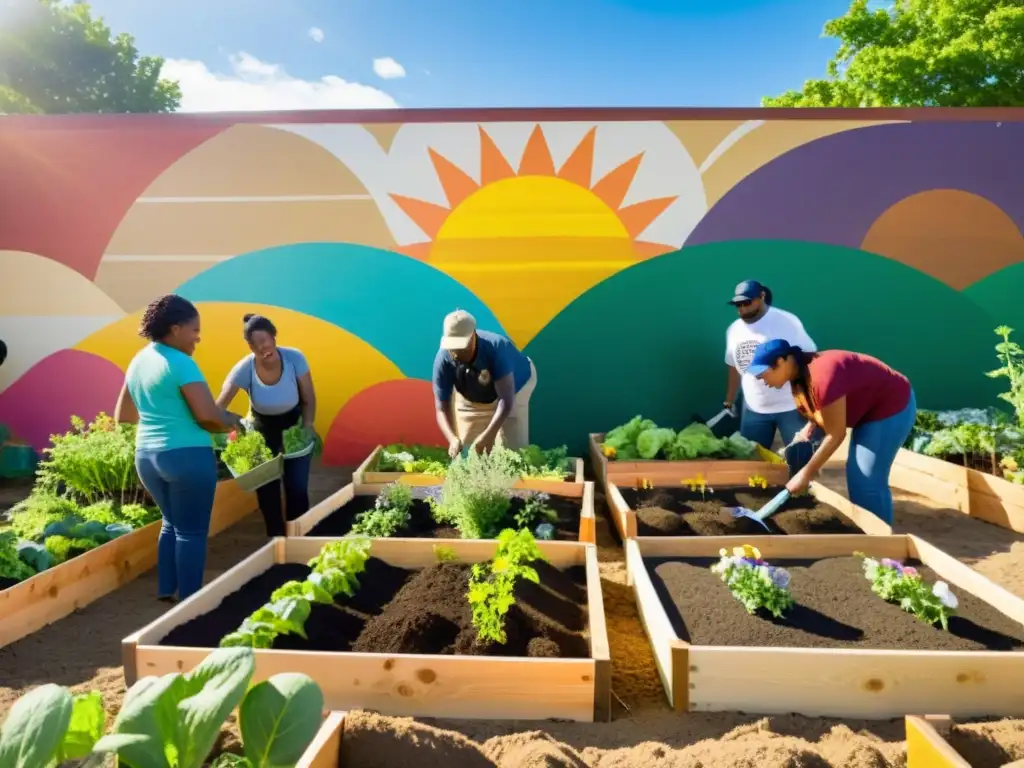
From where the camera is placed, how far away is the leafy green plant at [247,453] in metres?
4.29

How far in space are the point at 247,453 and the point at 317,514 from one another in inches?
29.5

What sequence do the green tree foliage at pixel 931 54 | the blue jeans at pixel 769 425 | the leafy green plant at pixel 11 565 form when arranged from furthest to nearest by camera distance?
the green tree foliage at pixel 931 54, the blue jeans at pixel 769 425, the leafy green plant at pixel 11 565

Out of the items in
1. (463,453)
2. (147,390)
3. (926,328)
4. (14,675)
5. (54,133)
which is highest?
(54,133)

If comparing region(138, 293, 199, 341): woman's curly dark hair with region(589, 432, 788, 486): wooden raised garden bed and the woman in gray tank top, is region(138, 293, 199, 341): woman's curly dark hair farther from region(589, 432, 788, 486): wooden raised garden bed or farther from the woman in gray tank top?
region(589, 432, 788, 486): wooden raised garden bed

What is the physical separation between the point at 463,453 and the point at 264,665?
2817 mm

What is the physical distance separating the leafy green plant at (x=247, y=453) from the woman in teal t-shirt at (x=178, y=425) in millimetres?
976

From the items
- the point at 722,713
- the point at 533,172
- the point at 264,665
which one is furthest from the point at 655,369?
the point at 264,665

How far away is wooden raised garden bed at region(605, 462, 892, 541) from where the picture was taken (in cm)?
385

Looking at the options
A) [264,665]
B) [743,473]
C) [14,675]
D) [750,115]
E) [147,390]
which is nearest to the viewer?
[264,665]

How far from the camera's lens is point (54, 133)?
6.73 m

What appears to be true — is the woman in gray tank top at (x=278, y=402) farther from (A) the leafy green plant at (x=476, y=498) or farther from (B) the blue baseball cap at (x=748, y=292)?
(B) the blue baseball cap at (x=748, y=292)

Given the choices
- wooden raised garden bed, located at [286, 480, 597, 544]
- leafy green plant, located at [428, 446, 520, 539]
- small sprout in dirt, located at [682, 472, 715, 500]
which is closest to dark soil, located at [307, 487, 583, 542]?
wooden raised garden bed, located at [286, 480, 597, 544]

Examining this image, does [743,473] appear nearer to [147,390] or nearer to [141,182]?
[147,390]

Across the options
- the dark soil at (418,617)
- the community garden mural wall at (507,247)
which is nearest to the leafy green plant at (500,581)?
the dark soil at (418,617)
